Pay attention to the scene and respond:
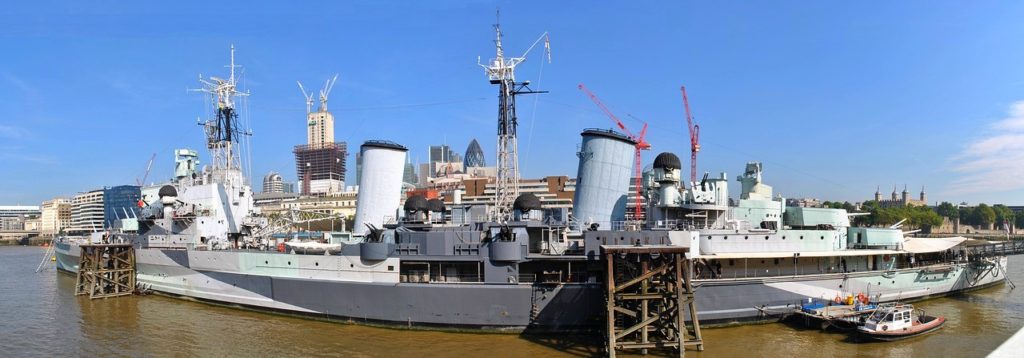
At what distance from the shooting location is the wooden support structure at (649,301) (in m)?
17.2

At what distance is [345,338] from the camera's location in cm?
1975

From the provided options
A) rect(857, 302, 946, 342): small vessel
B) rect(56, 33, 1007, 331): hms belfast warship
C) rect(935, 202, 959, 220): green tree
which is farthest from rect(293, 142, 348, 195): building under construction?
rect(857, 302, 946, 342): small vessel

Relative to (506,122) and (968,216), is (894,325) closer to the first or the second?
(506,122)

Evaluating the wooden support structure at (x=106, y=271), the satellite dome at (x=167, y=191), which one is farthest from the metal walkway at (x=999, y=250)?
the wooden support structure at (x=106, y=271)

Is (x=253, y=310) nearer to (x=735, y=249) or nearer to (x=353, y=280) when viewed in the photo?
(x=353, y=280)

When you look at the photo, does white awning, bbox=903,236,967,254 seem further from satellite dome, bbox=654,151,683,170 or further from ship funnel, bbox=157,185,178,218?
ship funnel, bbox=157,185,178,218

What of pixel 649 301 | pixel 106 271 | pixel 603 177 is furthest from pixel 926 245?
pixel 106 271

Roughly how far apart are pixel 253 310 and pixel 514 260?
1303 cm

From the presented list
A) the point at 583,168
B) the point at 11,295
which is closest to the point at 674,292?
the point at 583,168

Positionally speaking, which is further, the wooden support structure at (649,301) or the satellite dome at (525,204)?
the satellite dome at (525,204)

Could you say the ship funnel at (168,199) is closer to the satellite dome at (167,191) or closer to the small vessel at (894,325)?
the satellite dome at (167,191)

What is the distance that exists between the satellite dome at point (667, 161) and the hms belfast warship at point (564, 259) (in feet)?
0.16

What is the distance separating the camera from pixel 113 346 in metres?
19.3

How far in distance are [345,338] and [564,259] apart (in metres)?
8.56
